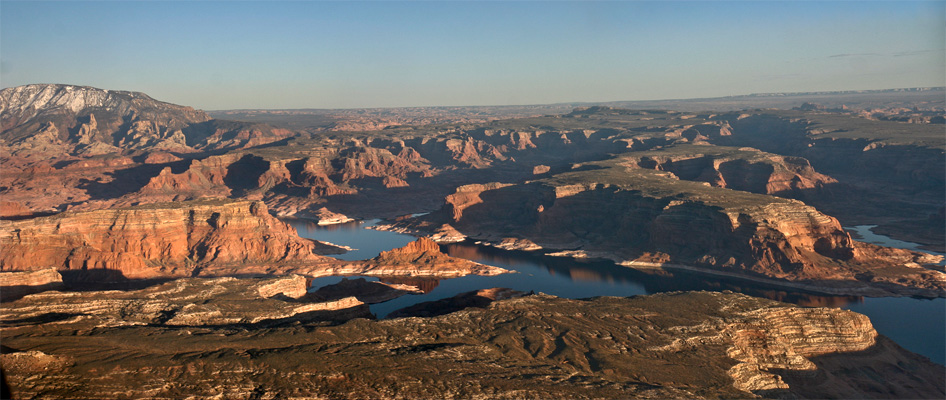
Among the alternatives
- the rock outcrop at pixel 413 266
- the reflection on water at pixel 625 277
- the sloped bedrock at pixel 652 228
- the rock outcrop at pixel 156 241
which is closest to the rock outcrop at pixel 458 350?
the reflection on water at pixel 625 277

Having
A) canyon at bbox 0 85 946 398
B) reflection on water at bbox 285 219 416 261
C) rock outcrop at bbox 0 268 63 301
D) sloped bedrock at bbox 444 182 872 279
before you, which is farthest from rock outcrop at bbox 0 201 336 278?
sloped bedrock at bbox 444 182 872 279

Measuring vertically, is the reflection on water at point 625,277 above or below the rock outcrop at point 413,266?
below

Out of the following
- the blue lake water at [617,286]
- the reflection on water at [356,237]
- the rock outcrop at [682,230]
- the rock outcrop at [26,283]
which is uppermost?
the rock outcrop at [26,283]

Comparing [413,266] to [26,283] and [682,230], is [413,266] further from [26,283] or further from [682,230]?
[26,283]

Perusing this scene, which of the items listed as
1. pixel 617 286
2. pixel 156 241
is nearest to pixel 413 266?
pixel 617 286

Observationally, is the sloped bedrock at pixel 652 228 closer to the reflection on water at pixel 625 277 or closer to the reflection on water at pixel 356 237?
the reflection on water at pixel 625 277

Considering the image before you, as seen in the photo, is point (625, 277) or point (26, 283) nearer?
point (26, 283)

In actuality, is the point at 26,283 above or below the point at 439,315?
above

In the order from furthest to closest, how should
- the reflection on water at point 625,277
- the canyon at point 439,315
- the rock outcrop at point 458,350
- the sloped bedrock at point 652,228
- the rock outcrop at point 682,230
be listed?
the sloped bedrock at point 652,228
the rock outcrop at point 682,230
the reflection on water at point 625,277
the canyon at point 439,315
the rock outcrop at point 458,350
